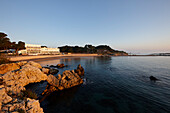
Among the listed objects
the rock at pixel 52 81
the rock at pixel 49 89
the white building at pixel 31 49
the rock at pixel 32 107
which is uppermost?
the white building at pixel 31 49

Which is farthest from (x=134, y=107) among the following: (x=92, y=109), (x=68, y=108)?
(x=68, y=108)

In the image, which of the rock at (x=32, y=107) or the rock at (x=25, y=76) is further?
the rock at (x=25, y=76)

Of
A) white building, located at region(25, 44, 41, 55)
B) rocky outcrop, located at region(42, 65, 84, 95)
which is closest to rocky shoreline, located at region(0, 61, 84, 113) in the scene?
rocky outcrop, located at region(42, 65, 84, 95)

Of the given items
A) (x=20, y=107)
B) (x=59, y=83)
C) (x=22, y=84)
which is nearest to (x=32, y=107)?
(x=20, y=107)

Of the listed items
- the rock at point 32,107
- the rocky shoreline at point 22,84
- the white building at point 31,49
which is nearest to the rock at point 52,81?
the rocky shoreline at point 22,84

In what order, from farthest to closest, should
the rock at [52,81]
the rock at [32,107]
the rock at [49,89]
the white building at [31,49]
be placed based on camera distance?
the white building at [31,49] < the rock at [52,81] < the rock at [49,89] < the rock at [32,107]

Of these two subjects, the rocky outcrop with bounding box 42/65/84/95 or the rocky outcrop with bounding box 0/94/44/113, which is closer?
the rocky outcrop with bounding box 0/94/44/113

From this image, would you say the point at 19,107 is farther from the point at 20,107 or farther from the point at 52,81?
the point at 52,81

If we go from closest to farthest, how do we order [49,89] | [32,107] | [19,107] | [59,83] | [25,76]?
[19,107] < [32,107] < [49,89] < [59,83] < [25,76]

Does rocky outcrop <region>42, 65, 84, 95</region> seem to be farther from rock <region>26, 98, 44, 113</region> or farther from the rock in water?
rock <region>26, 98, 44, 113</region>

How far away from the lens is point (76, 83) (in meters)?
16.0

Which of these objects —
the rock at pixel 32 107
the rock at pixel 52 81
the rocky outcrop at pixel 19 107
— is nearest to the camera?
the rocky outcrop at pixel 19 107

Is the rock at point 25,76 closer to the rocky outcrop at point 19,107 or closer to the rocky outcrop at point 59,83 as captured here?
the rocky outcrop at point 59,83

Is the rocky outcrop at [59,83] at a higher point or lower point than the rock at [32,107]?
lower
